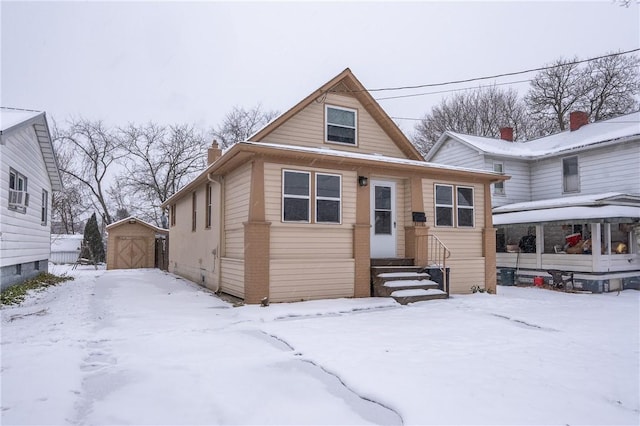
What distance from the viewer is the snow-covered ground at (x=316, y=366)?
358 centimetres

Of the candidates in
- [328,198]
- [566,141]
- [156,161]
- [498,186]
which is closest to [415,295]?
[328,198]

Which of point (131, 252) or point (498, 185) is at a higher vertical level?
point (498, 185)

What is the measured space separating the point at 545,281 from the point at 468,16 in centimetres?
1087

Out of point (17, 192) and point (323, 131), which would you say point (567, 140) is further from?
point (17, 192)

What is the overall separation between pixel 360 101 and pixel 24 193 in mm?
9779

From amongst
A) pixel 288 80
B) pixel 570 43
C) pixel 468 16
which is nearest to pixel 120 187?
pixel 468 16

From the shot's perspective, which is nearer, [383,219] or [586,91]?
[383,219]

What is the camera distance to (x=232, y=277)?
1002cm

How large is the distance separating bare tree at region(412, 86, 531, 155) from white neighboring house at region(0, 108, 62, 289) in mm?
24758

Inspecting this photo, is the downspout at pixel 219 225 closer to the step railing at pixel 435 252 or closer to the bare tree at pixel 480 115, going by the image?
the step railing at pixel 435 252

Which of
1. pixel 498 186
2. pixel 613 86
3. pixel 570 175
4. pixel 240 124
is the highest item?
pixel 240 124

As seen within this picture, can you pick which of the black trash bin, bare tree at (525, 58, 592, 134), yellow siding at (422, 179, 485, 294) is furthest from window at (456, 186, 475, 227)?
bare tree at (525, 58, 592, 134)

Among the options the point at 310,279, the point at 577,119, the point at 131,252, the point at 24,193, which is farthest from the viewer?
the point at 131,252

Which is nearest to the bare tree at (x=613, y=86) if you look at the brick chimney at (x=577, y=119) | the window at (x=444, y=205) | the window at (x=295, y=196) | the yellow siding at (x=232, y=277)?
the brick chimney at (x=577, y=119)
